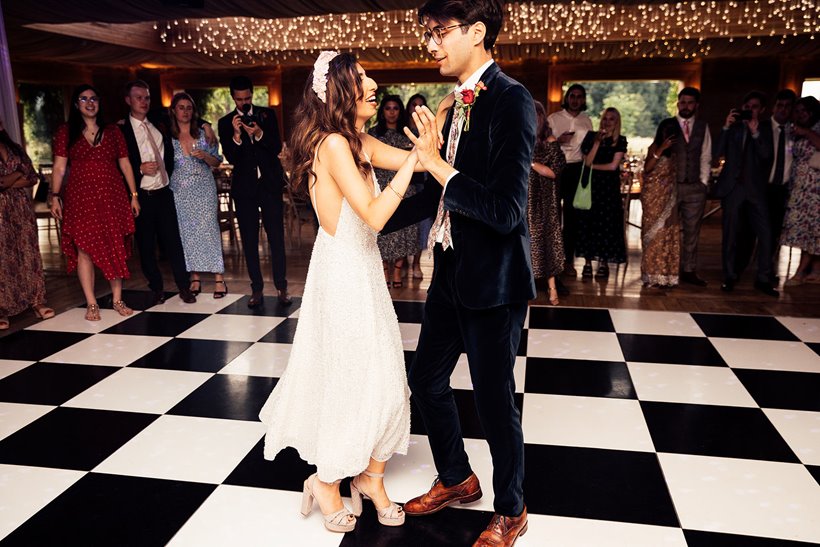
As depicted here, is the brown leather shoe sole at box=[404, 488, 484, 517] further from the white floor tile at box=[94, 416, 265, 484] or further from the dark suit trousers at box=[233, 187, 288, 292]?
the dark suit trousers at box=[233, 187, 288, 292]

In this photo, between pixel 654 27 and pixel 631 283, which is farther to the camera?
pixel 654 27

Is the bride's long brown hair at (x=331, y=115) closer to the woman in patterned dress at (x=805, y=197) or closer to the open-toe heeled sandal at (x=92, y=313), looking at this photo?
the open-toe heeled sandal at (x=92, y=313)

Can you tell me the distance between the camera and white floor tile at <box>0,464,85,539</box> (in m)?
2.09

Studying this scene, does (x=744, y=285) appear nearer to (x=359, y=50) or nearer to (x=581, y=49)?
(x=581, y=49)

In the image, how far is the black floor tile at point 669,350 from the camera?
3.49 meters

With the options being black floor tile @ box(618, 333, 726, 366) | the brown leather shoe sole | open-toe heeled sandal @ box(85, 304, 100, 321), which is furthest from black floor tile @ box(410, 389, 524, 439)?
open-toe heeled sandal @ box(85, 304, 100, 321)

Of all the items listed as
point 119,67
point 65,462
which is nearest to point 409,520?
point 65,462

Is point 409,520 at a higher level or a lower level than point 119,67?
lower

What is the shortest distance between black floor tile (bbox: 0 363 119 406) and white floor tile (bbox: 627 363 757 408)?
2647mm

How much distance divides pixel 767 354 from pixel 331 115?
2.91 m

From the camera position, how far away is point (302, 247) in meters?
7.06

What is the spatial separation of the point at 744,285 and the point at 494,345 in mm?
4172

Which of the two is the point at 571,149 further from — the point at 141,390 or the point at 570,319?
the point at 141,390

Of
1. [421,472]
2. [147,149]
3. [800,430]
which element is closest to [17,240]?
[147,149]
